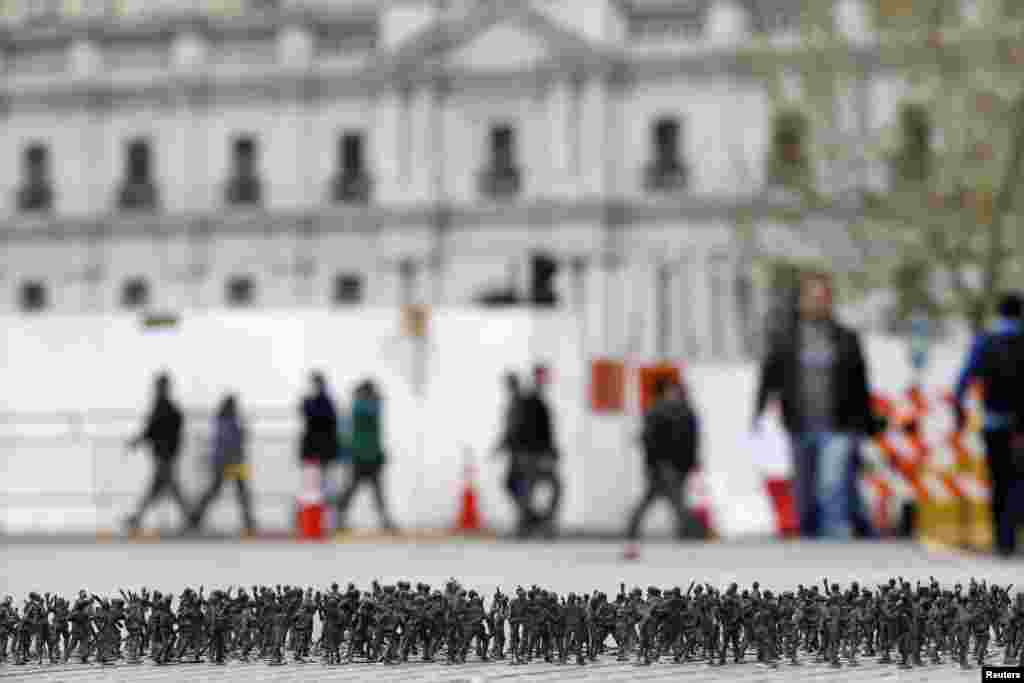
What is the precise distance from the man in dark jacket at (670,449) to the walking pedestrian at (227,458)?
473 cm

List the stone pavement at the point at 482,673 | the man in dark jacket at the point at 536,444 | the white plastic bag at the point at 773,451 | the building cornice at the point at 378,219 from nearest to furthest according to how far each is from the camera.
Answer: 1. the stone pavement at the point at 482,673
2. the white plastic bag at the point at 773,451
3. the man in dark jacket at the point at 536,444
4. the building cornice at the point at 378,219

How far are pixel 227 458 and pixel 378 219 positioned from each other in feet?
114

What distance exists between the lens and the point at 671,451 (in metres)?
20.1

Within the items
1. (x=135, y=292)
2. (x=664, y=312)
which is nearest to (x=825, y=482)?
(x=664, y=312)

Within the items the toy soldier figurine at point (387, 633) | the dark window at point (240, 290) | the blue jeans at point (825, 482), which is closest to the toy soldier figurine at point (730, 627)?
the toy soldier figurine at point (387, 633)

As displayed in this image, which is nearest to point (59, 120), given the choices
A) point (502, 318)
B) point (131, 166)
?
point (131, 166)

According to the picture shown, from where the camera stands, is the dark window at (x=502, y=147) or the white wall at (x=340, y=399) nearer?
the white wall at (x=340, y=399)

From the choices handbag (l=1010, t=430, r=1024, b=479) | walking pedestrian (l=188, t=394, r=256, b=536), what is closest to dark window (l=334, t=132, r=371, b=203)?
walking pedestrian (l=188, t=394, r=256, b=536)

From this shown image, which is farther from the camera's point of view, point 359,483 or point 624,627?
point 359,483

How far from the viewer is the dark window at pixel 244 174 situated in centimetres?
A: 5884

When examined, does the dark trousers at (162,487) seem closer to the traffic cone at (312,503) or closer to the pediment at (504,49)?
the traffic cone at (312,503)

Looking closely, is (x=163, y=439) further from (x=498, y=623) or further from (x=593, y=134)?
(x=593, y=134)

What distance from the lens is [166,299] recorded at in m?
57.8

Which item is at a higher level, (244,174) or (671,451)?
(244,174)
